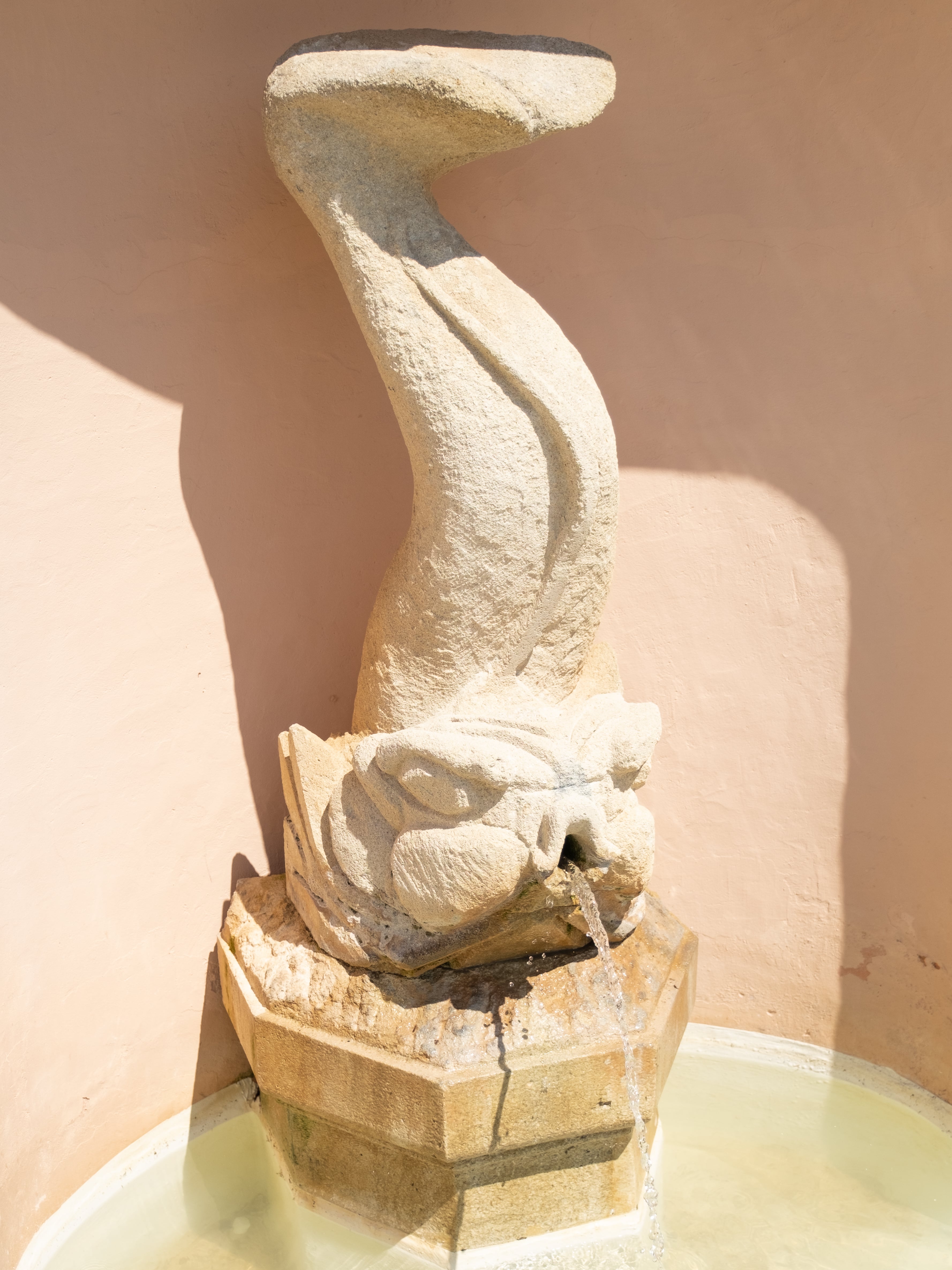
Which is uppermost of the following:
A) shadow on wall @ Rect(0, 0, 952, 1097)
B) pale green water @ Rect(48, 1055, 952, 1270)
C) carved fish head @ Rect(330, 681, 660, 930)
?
shadow on wall @ Rect(0, 0, 952, 1097)

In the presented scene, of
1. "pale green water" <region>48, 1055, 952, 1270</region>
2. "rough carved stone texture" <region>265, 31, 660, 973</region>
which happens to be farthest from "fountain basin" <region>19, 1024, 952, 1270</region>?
"rough carved stone texture" <region>265, 31, 660, 973</region>

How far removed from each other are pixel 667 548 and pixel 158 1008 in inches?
64.3

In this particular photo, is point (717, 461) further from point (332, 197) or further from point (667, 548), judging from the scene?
point (332, 197)

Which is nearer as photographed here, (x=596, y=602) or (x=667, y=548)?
(x=596, y=602)

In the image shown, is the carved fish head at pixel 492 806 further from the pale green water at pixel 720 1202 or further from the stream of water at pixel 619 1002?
the pale green water at pixel 720 1202

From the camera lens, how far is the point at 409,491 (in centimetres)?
285

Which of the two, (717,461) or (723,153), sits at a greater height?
(723,153)

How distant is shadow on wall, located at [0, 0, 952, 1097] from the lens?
2.43 m

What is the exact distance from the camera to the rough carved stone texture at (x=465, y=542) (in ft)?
6.57

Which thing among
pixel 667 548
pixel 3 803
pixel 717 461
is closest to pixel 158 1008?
pixel 3 803

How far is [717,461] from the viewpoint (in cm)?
278

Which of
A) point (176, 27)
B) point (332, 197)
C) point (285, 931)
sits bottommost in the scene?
point (285, 931)

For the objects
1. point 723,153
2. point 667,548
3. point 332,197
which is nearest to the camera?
point 332,197

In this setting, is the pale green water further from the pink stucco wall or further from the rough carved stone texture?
the rough carved stone texture
